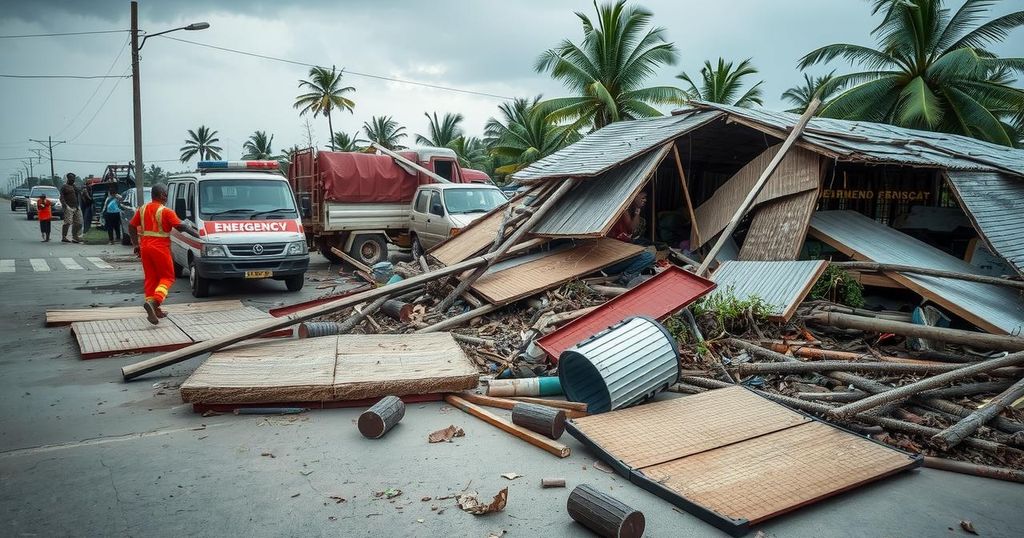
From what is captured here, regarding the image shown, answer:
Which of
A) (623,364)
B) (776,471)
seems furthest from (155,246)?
(776,471)

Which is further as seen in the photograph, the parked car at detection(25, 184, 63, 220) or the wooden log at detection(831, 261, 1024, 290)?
the parked car at detection(25, 184, 63, 220)

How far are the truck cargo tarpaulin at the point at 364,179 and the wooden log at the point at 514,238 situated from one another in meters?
6.32

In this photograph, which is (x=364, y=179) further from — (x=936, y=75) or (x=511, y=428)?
(x=936, y=75)

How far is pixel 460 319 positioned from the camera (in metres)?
7.85

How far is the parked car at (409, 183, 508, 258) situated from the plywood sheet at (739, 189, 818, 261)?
600cm

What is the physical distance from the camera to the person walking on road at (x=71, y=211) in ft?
61.8

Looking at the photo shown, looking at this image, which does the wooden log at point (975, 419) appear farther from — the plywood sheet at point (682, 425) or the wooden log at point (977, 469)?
the plywood sheet at point (682, 425)

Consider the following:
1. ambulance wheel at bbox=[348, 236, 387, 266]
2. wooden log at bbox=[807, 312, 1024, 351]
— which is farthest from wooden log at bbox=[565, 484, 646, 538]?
ambulance wheel at bbox=[348, 236, 387, 266]

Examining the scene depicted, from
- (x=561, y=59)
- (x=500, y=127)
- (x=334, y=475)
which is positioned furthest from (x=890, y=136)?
(x=500, y=127)

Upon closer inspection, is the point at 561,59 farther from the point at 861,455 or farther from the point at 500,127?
the point at 861,455

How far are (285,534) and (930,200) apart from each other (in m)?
11.2

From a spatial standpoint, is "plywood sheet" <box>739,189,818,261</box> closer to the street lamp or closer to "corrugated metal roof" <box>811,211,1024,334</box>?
"corrugated metal roof" <box>811,211,1024,334</box>

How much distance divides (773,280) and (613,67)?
18.4 metres

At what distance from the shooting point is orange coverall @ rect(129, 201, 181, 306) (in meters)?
8.37
